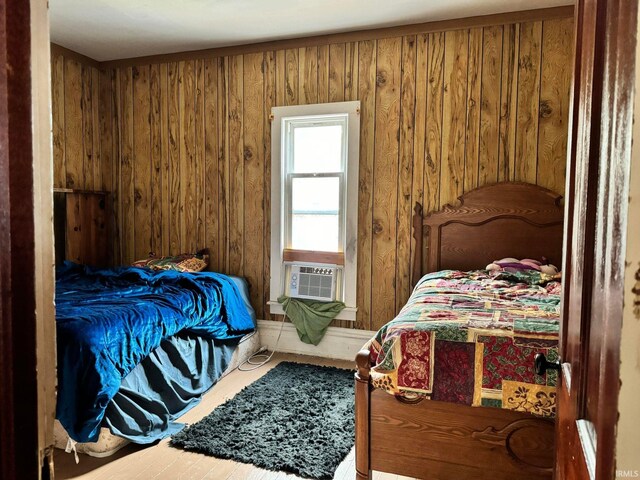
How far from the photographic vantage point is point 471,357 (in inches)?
66.7

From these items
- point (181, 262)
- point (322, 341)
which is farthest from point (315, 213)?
point (181, 262)

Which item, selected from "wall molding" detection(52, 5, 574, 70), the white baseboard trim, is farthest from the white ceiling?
the white baseboard trim

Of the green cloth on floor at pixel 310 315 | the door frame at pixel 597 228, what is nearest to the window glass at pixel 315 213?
the green cloth on floor at pixel 310 315

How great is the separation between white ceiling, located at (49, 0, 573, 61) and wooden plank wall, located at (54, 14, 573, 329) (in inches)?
7.2

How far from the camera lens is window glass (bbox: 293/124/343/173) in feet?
12.2

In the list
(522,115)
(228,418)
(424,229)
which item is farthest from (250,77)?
(228,418)

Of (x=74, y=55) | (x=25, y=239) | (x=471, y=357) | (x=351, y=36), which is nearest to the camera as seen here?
(x=25, y=239)

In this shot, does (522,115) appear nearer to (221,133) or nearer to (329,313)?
(329,313)

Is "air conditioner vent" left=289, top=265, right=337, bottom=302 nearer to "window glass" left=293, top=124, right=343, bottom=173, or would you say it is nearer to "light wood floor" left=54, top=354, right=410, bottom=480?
"window glass" left=293, top=124, right=343, bottom=173

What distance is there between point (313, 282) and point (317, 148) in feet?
3.76

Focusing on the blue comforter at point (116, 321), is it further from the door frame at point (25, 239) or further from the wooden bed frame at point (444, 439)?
the door frame at point (25, 239)

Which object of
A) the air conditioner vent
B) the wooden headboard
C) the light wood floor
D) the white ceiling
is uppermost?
the white ceiling

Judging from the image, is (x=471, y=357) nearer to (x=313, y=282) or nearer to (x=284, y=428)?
(x=284, y=428)

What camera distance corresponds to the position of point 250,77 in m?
3.93
